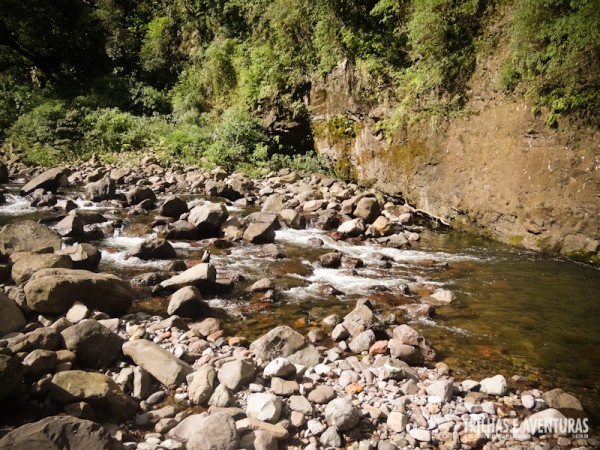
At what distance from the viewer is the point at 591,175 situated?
6.30 meters

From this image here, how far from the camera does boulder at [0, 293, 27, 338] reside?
362 centimetres

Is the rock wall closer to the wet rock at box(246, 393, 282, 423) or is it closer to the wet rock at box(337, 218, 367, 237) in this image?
the wet rock at box(337, 218, 367, 237)

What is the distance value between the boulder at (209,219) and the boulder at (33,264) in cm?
304

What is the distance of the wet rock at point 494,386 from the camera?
3271 mm

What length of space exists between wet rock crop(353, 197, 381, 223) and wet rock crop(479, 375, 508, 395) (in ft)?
19.1

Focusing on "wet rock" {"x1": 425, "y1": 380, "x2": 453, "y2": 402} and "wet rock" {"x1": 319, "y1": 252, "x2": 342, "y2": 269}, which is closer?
"wet rock" {"x1": 425, "y1": 380, "x2": 453, "y2": 402}

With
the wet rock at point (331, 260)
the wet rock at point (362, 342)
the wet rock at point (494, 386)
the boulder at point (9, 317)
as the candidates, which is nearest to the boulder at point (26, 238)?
the boulder at point (9, 317)

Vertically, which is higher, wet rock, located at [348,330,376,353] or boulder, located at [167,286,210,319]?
boulder, located at [167,286,210,319]

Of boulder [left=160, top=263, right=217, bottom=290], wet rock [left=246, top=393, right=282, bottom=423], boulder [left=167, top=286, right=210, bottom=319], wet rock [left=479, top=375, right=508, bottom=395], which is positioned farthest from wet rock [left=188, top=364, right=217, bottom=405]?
wet rock [left=479, top=375, right=508, bottom=395]

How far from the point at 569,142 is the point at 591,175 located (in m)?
0.68

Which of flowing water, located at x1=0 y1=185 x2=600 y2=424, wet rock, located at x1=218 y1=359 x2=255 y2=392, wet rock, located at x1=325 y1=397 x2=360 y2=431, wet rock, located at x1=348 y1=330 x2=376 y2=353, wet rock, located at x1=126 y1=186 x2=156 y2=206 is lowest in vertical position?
flowing water, located at x1=0 y1=185 x2=600 y2=424

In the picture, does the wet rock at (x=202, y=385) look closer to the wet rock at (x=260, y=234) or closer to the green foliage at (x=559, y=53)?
the wet rock at (x=260, y=234)

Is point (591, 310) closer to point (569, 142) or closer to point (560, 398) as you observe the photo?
point (560, 398)

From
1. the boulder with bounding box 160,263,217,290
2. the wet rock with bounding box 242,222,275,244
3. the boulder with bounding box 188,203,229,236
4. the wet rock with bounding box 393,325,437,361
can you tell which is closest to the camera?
the wet rock with bounding box 393,325,437,361
